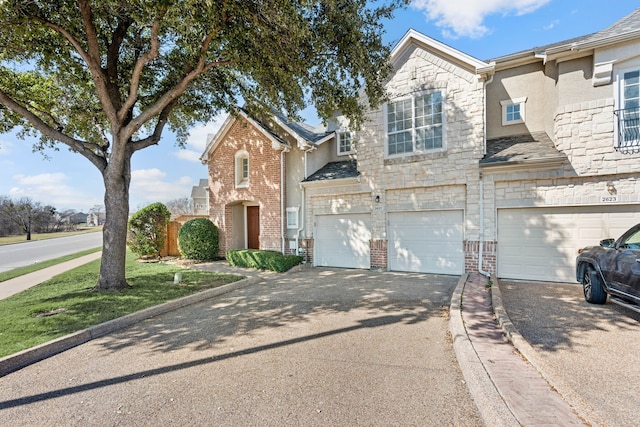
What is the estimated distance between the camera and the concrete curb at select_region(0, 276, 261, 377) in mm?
4258

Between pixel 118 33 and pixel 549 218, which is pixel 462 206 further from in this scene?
pixel 118 33

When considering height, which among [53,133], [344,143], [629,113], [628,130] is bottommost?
[628,130]

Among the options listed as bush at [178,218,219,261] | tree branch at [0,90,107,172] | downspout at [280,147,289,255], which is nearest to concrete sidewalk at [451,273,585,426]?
downspout at [280,147,289,255]

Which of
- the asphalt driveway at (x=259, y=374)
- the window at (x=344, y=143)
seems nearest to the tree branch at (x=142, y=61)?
the asphalt driveway at (x=259, y=374)

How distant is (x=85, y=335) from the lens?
5.15 metres

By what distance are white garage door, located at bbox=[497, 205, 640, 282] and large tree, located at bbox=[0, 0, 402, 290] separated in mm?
5762

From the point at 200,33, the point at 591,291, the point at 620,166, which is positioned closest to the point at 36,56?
the point at 200,33

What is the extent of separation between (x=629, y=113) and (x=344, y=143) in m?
9.07

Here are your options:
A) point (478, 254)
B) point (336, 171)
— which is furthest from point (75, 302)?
point (478, 254)

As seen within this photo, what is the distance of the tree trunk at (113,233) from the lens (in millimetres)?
7777

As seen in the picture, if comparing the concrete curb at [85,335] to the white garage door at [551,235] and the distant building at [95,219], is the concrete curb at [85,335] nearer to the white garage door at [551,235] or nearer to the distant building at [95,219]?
the white garage door at [551,235]

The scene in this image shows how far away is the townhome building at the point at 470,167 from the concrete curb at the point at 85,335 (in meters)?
5.75

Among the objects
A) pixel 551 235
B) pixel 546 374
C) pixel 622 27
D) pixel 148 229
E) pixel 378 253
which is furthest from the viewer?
pixel 148 229

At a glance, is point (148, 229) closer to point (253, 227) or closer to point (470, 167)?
point (253, 227)
